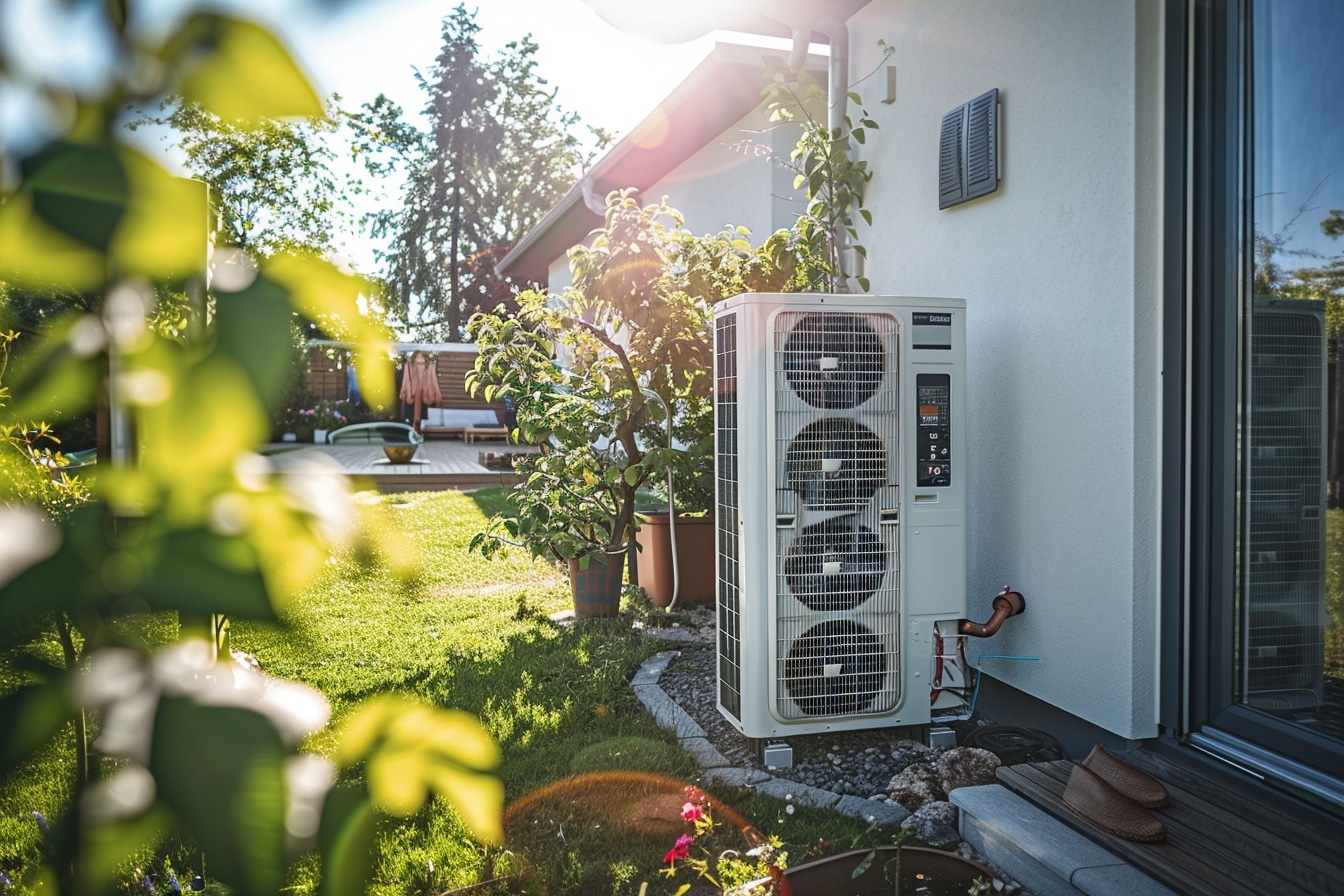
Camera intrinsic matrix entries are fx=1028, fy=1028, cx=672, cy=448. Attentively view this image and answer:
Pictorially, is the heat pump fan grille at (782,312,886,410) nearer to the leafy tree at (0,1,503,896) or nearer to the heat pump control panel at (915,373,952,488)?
the heat pump control panel at (915,373,952,488)

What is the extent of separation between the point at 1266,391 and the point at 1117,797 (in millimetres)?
1039

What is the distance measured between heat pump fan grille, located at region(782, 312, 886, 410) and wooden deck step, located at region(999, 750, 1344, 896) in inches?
48.4

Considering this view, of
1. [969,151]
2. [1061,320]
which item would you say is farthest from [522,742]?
[969,151]

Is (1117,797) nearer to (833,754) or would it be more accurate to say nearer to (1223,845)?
(1223,845)

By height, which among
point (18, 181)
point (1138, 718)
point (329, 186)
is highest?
point (329, 186)

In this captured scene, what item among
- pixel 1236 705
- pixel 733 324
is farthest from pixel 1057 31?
pixel 1236 705

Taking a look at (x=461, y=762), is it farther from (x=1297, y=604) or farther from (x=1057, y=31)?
(x=1057, y=31)

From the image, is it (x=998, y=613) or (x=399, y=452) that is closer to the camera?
(x=998, y=613)

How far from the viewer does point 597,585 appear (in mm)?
5062

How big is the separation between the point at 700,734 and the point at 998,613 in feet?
3.43

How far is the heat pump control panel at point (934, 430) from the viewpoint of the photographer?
3.21 meters

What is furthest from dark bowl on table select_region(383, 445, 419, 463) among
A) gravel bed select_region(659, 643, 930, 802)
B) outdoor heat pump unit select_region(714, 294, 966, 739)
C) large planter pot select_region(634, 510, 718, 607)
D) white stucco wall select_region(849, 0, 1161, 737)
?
outdoor heat pump unit select_region(714, 294, 966, 739)

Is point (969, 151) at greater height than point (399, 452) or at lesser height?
greater

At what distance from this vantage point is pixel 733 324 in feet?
10.6
